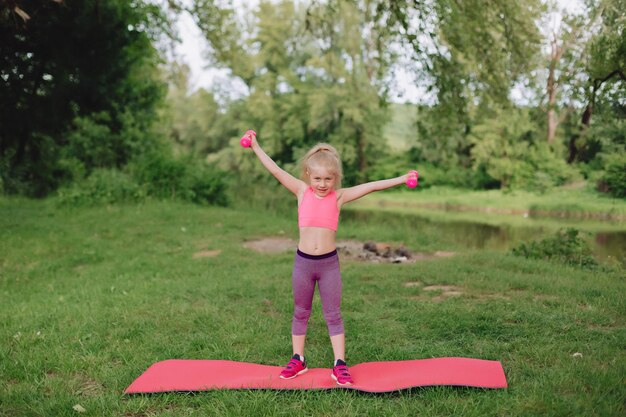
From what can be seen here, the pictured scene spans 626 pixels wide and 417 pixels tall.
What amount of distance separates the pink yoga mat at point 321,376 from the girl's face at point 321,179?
1.32 meters

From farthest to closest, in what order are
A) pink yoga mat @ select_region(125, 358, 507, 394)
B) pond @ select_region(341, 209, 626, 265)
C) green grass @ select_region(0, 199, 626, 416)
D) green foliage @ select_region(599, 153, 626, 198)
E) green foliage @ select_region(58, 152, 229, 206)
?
green foliage @ select_region(58, 152, 229, 206) < green foliage @ select_region(599, 153, 626, 198) < pond @ select_region(341, 209, 626, 265) < pink yoga mat @ select_region(125, 358, 507, 394) < green grass @ select_region(0, 199, 626, 416)

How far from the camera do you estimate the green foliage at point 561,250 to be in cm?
898

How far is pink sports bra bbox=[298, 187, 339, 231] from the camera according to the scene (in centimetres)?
394

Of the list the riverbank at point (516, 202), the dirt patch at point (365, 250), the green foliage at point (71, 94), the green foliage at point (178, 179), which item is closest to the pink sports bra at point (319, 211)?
the dirt patch at point (365, 250)

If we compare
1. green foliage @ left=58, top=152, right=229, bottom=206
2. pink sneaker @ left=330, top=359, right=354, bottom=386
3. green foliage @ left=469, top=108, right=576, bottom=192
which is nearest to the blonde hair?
pink sneaker @ left=330, top=359, right=354, bottom=386

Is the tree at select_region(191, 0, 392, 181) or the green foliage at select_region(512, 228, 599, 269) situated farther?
the tree at select_region(191, 0, 392, 181)

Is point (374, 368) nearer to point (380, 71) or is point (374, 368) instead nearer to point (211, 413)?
point (211, 413)

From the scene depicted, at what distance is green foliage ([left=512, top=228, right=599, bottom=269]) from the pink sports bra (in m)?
6.31

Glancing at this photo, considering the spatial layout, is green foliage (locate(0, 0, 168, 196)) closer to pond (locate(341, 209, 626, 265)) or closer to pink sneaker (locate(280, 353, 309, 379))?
pond (locate(341, 209, 626, 265))

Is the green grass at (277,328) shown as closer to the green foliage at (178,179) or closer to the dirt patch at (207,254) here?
the dirt patch at (207,254)

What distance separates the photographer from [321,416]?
3.26m

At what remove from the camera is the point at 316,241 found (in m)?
3.90

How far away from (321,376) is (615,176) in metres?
14.6

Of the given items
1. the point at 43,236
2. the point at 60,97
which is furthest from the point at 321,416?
the point at 60,97
